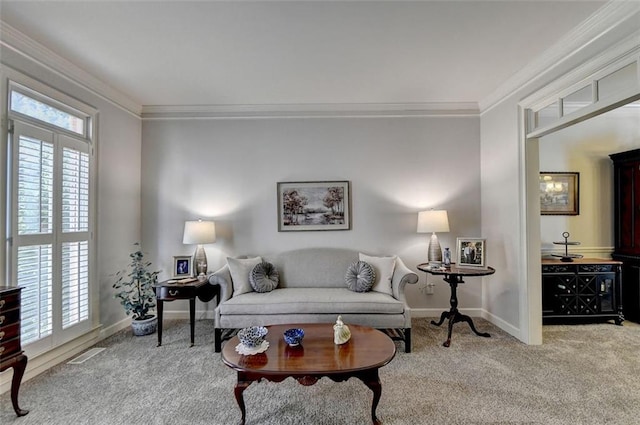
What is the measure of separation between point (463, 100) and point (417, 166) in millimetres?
1009

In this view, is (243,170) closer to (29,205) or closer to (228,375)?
(29,205)

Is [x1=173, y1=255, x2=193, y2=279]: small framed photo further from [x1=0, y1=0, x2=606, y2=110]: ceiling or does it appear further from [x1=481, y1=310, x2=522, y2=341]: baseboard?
[x1=481, y1=310, x2=522, y2=341]: baseboard

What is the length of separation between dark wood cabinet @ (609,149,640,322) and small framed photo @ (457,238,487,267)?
1.98 meters

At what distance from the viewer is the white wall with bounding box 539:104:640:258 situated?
13.4 ft

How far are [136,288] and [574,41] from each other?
5.12 metres

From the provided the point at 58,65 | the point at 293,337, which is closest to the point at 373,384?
the point at 293,337

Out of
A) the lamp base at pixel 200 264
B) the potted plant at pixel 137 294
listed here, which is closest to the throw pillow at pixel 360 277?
the lamp base at pixel 200 264

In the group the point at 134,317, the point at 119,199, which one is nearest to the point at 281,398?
the point at 134,317

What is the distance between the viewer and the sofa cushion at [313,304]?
300cm

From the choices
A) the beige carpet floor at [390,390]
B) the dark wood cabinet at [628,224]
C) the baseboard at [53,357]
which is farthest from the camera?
the dark wood cabinet at [628,224]

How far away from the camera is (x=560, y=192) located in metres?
4.07

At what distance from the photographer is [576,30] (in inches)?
94.9

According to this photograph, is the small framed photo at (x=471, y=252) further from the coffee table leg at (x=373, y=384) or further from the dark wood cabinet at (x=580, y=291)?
the coffee table leg at (x=373, y=384)

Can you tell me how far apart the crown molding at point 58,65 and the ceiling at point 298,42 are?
6 cm
